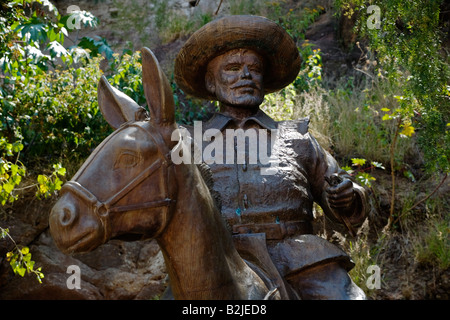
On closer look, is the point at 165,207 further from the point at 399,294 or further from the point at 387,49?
the point at 399,294

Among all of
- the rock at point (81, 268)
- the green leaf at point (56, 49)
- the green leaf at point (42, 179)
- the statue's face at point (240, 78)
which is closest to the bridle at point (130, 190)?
the statue's face at point (240, 78)

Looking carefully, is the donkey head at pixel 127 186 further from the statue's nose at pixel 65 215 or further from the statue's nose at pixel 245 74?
the statue's nose at pixel 245 74

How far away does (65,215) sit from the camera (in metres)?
2.16

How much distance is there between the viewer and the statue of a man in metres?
3.21

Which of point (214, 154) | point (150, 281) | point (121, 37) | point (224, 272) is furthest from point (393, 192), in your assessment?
point (121, 37)

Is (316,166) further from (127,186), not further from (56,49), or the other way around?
(56,49)

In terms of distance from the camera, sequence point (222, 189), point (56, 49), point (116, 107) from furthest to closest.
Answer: point (56, 49) < point (222, 189) < point (116, 107)

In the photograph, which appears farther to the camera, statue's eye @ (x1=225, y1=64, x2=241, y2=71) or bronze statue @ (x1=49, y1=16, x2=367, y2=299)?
statue's eye @ (x1=225, y1=64, x2=241, y2=71)

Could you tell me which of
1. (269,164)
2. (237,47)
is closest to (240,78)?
(237,47)

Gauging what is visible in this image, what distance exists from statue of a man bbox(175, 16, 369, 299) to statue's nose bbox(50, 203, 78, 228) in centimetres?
130

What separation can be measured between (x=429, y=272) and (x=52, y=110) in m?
4.25

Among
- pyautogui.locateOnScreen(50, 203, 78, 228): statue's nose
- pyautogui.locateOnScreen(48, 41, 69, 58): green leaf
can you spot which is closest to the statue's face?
pyautogui.locateOnScreen(50, 203, 78, 228): statue's nose

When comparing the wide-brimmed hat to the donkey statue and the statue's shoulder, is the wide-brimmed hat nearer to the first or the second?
the statue's shoulder

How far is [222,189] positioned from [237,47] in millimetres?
916
